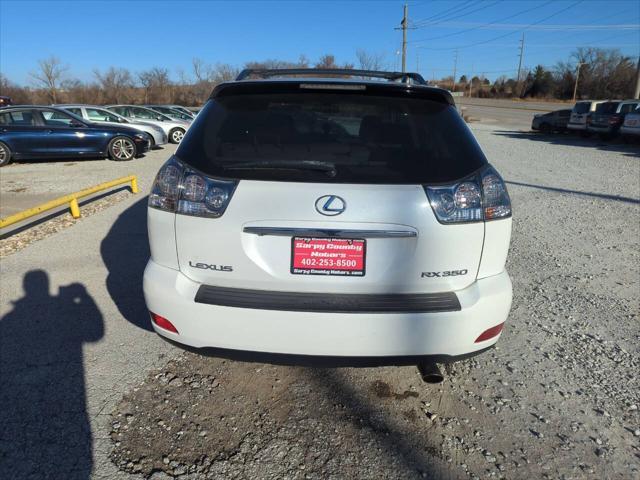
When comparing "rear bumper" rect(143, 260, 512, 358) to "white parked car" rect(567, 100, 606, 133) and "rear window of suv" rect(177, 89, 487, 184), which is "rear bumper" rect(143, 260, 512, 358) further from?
"white parked car" rect(567, 100, 606, 133)

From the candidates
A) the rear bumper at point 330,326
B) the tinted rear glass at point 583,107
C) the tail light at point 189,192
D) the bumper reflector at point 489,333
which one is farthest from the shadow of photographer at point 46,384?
the tinted rear glass at point 583,107

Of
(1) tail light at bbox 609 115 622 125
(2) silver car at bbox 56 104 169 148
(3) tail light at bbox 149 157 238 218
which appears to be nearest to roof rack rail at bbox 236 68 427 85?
(3) tail light at bbox 149 157 238 218

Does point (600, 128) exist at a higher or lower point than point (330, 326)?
lower

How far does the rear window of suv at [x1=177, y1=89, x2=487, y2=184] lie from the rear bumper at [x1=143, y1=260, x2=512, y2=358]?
62cm

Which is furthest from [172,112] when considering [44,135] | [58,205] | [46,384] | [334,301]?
[334,301]

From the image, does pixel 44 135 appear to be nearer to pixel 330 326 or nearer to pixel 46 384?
pixel 46 384

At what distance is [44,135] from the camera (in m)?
12.4

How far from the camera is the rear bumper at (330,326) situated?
207 cm

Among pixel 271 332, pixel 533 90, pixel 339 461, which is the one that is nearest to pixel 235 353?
pixel 271 332

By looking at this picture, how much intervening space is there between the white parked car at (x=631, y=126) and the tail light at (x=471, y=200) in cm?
1921

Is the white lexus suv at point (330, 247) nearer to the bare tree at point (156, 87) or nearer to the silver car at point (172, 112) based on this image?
the silver car at point (172, 112)

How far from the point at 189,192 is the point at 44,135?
12.8 meters

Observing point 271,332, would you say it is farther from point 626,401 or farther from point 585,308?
point 585,308

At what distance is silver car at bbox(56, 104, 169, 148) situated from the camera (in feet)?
50.7
